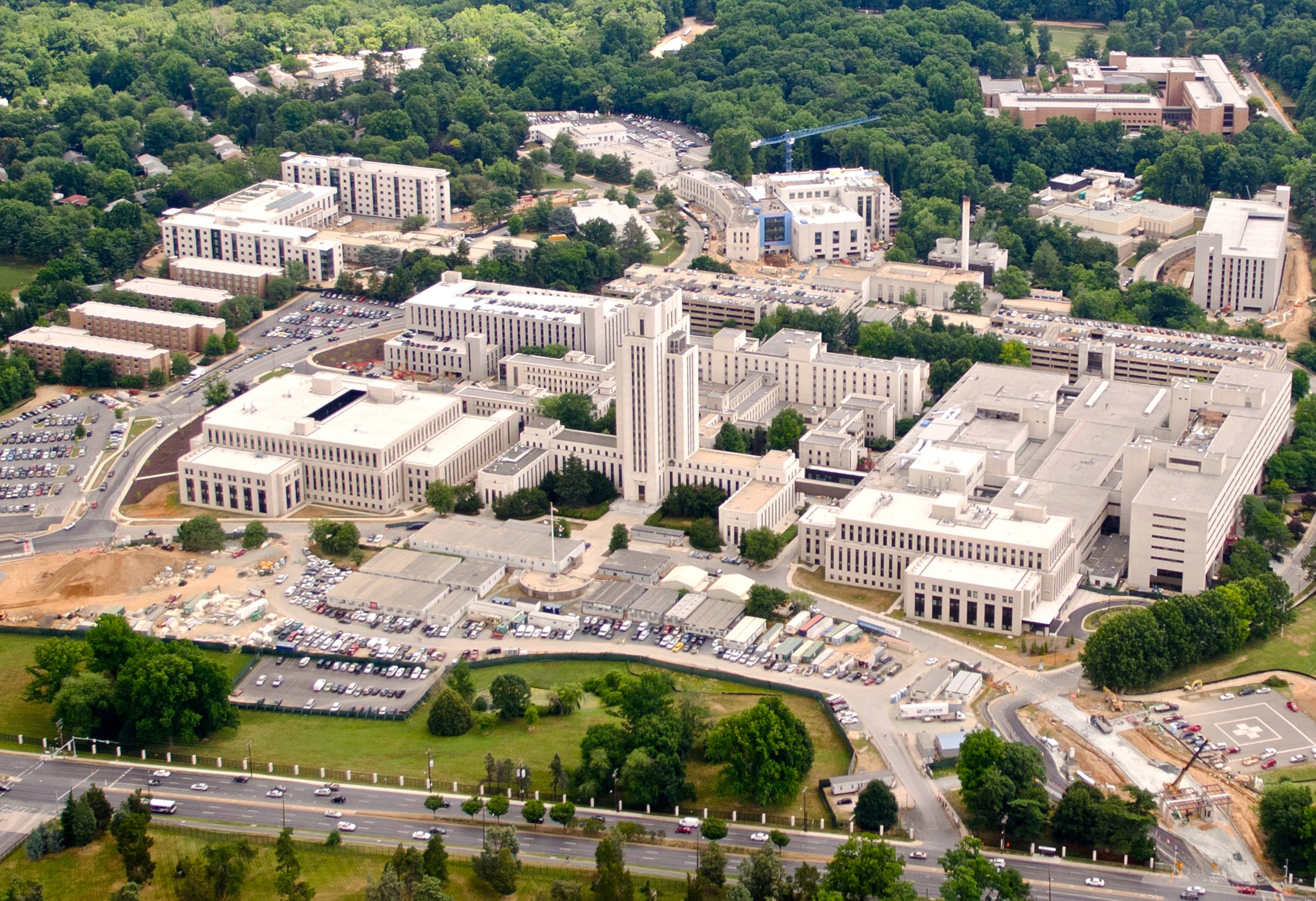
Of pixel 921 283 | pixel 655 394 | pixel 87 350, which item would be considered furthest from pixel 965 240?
pixel 87 350

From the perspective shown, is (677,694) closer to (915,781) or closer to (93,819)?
(915,781)

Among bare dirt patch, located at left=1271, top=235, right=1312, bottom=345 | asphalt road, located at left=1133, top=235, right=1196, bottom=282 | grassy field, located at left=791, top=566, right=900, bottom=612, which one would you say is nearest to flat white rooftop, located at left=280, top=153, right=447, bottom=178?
asphalt road, located at left=1133, top=235, right=1196, bottom=282

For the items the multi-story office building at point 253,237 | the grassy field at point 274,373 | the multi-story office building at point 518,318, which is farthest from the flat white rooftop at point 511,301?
the multi-story office building at point 253,237

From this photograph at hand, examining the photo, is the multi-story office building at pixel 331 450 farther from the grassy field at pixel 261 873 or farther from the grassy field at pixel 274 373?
the grassy field at pixel 261 873

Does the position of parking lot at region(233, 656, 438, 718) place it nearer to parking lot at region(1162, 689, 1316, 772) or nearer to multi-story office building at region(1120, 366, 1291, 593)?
parking lot at region(1162, 689, 1316, 772)

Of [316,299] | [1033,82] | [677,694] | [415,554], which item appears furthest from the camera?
[1033,82]

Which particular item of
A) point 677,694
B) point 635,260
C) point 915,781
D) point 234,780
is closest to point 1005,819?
point 915,781
